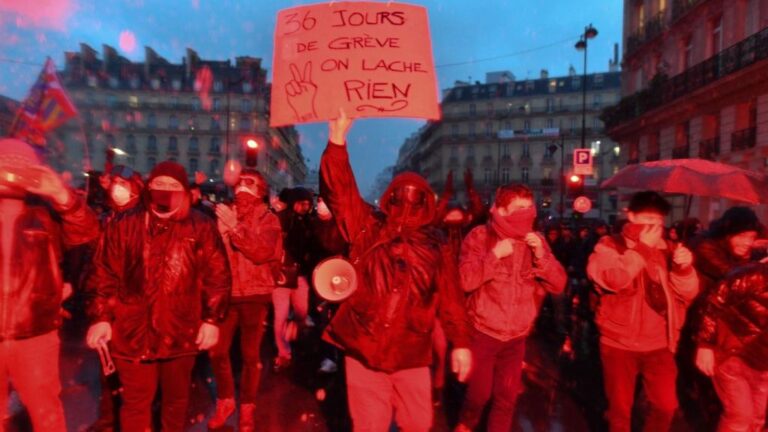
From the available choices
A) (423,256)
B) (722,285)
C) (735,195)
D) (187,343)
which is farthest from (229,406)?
(735,195)

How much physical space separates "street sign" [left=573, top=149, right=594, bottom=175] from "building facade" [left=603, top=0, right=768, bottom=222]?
3125 mm

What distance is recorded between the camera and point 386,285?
3.21 m

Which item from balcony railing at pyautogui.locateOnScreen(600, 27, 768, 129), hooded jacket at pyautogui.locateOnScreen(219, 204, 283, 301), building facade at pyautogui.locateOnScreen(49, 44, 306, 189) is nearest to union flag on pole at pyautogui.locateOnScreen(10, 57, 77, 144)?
hooded jacket at pyautogui.locateOnScreen(219, 204, 283, 301)

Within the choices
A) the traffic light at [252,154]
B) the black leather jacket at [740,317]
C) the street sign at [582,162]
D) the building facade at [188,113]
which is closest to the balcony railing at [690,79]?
the street sign at [582,162]

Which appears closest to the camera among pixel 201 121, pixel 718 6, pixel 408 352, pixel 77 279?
pixel 408 352

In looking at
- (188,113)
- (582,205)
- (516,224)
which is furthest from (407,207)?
(188,113)

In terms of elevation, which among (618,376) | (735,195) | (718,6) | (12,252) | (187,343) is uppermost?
(718,6)

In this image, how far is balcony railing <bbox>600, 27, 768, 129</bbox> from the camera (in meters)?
20.0

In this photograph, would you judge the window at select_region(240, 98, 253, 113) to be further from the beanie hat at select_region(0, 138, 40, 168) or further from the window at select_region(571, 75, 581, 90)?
the beanie hat at select_region(0, 138, 40, 168)

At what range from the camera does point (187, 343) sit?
3613 mm

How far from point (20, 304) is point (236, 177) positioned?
1823mm

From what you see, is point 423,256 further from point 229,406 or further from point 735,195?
point 735,195

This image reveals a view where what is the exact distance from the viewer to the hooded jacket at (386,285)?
3160 millimetres

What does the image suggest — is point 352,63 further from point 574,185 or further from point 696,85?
point 696,85
